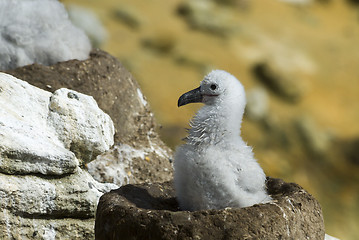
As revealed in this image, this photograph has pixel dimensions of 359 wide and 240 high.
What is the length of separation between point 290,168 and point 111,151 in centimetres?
1482

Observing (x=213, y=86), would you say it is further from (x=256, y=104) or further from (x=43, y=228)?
(x=256, y=104)

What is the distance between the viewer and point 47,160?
5.07 m

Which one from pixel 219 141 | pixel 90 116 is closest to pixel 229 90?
pixel 219 141

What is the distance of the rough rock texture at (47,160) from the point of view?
4938 mm

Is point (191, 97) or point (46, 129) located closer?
point (191, 97)

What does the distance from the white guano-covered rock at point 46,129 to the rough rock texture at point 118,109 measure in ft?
0.83

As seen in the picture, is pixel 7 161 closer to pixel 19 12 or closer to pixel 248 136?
pixel 19 12

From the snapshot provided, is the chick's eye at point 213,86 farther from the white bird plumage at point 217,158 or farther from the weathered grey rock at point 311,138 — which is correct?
the weathered grey rock at point 311,138

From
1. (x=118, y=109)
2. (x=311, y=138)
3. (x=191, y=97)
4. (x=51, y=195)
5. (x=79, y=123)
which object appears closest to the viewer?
(x=191, y=97)

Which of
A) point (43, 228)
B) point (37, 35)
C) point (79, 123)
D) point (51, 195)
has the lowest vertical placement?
point (43, 228)

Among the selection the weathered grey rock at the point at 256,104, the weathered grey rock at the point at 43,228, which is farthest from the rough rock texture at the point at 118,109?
the weathered grey rock at the point at 256,104

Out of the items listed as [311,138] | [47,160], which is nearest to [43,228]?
[47,160]

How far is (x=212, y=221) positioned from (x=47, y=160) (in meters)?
1.66

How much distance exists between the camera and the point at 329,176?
832 inches
